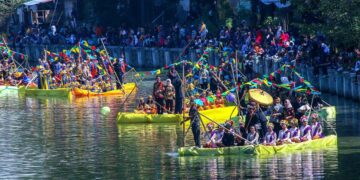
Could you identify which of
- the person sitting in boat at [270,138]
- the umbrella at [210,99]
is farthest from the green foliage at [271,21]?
the person sitting in boat at [270,138]

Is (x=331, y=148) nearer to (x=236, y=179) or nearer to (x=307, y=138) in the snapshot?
(x=307, y=138)

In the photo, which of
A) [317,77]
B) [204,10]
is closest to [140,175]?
[317,77]

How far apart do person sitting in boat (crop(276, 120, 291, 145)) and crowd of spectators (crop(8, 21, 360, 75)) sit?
14.4 m

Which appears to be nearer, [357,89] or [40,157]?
[40,157]

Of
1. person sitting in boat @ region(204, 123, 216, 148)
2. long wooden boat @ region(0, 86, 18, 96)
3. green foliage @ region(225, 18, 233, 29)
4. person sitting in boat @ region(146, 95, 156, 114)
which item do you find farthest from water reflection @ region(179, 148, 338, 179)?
green foliage @ region(225, 18, 233, 29)

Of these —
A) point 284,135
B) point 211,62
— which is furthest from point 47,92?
point 284,135

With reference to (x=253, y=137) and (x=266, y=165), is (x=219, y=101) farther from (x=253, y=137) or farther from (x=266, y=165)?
(x=266, y=165)

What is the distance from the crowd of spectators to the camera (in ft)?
205

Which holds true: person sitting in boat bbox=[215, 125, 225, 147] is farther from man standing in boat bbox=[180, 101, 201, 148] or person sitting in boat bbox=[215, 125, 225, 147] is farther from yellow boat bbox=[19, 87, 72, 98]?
yellow boat bbox=[19, 87, 72, 98]

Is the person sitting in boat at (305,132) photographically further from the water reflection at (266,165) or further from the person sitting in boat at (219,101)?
the person sitting in boat at (219,101)

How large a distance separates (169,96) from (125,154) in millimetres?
9165

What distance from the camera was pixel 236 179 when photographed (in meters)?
37.8

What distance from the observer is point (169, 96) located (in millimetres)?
53031

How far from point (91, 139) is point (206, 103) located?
266 inches
